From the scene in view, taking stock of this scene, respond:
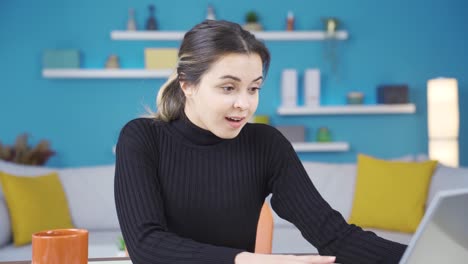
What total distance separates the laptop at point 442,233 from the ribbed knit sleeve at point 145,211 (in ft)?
1.07

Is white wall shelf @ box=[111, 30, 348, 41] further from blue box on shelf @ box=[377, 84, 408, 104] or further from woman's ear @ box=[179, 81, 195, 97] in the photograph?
woman's ear @ box=[179, 81, 195, 97]

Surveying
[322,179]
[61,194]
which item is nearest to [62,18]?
[61,194]

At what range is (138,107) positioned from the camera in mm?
4699

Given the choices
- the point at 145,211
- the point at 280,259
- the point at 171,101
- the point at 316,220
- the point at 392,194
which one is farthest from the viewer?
the point at 392,194

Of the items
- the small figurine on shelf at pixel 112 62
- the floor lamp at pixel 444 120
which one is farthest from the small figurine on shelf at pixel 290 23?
the small figurine on shelf at pixel 112 62

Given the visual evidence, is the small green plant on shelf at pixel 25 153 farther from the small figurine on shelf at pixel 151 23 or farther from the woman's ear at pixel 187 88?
the woman's ear at pixel 187 88

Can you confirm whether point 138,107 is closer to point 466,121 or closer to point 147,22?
point 147,22

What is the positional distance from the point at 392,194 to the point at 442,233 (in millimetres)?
2759

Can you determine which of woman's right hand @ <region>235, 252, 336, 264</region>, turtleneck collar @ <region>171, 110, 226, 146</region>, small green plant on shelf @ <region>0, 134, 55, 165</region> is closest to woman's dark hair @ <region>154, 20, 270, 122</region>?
turtleneck collar @ <region>171, 110, 226, 146</region>

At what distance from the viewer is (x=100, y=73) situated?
15.0 ft

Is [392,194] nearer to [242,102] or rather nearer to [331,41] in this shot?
[331,41]

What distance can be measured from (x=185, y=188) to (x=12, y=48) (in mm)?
3805

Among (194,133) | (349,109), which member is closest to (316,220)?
(194,133)

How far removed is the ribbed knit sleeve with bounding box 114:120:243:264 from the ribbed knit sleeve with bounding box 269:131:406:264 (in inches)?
11.3
